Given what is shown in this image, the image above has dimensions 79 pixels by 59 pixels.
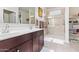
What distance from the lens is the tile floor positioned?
8.49 feet

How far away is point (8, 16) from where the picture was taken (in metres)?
2.27

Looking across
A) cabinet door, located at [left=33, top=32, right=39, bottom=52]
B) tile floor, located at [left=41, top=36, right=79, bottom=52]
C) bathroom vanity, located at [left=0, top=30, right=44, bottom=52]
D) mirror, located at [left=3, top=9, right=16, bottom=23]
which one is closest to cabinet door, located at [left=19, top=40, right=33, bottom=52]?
bathroom vanity, located at [left=0, top=30, right=44, bottom=52]

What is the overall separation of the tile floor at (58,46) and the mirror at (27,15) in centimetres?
55

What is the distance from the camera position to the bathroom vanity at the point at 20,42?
1.52m

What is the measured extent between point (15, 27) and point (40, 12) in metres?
0.65

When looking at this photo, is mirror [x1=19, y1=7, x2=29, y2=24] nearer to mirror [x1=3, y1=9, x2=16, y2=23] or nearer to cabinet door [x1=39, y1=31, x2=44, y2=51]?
mirror [x1=3, y1=9, x2=16, y2=23]

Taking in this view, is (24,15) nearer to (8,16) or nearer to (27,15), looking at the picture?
(27,15)

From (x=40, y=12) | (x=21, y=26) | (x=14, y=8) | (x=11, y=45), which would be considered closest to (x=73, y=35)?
(x=40, y=12)

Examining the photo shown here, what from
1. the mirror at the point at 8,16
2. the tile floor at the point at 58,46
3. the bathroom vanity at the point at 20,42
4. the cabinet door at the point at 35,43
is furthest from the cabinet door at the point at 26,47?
the mirror at the point at 8,16

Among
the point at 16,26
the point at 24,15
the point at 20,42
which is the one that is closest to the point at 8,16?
the point at 16,26

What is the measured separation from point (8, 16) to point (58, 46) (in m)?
1.24

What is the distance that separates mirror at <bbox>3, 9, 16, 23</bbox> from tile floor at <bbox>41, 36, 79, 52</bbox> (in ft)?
2.84
